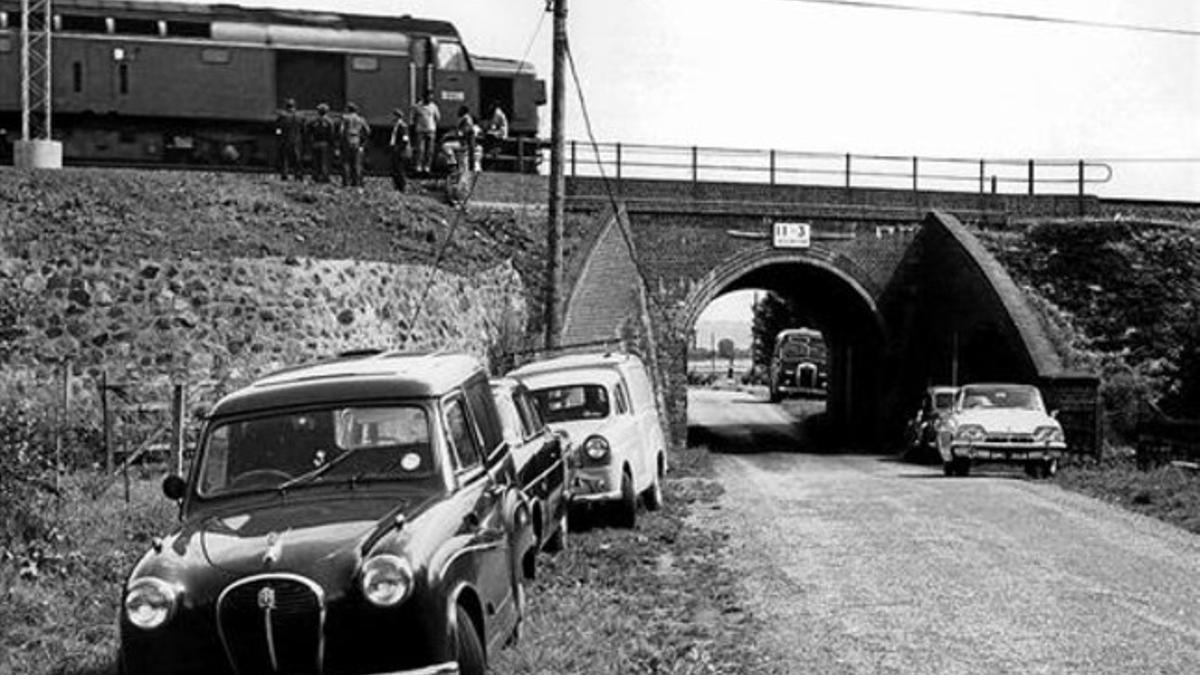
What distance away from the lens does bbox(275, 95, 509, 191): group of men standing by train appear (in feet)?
101

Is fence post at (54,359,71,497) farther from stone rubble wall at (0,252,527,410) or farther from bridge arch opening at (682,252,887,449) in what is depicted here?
bridge arch opening at (682,252,887,449)

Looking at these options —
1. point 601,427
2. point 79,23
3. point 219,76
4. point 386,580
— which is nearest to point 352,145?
point 219,76

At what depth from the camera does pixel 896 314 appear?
38469 millimetres

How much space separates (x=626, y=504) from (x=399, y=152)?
691 inches

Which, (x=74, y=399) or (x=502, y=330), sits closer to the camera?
(x=74, y=399)

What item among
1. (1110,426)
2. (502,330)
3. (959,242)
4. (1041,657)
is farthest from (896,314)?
(1041,657)

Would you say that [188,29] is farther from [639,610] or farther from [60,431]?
[639,610]

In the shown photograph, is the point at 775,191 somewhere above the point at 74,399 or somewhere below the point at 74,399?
above

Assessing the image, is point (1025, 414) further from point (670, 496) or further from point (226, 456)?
point (226, 456)

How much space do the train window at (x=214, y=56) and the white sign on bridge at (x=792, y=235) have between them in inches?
535

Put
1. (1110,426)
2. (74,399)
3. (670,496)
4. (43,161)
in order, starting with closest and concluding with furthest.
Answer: (670,496) < (74,399) < (43,161) < (1110,426)

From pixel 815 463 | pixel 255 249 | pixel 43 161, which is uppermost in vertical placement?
pixel 43 161

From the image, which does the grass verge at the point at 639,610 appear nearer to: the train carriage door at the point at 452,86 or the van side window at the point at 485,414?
the van side window at the point at 485,414

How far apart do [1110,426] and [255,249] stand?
1735 centimetres
